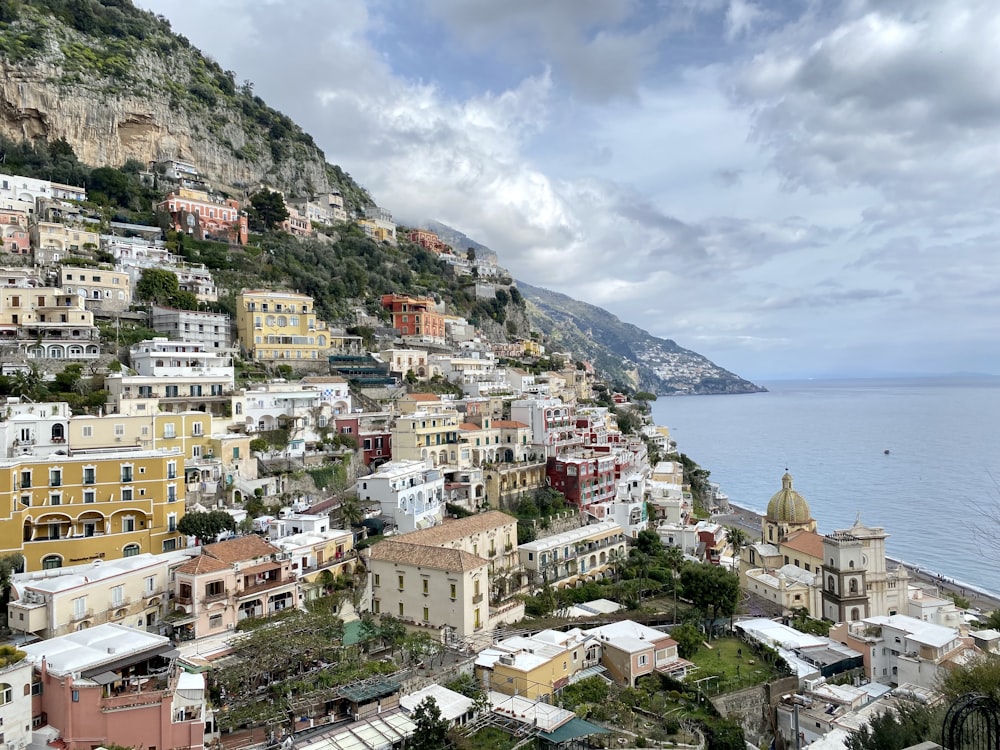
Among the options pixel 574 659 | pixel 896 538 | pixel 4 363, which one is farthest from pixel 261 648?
pixel 896 538

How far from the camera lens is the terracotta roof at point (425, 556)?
88.4 feet

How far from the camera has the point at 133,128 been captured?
70188 mm

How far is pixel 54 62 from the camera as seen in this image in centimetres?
6506

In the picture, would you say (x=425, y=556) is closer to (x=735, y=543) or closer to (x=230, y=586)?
(x=230, y=586)

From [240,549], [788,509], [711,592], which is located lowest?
[711,592]

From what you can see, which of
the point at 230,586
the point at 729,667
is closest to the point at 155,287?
the point at 230,586

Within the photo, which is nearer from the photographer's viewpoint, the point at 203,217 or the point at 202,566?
the point at 202,566

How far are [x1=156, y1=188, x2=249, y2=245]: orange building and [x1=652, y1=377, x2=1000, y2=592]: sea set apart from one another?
56.1 metres

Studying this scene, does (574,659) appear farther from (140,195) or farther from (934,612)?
(140,195)

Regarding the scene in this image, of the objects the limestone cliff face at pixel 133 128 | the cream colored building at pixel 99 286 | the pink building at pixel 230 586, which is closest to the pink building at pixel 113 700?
the pink building at pixel 230 586

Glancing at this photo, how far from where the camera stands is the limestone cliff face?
205 feet

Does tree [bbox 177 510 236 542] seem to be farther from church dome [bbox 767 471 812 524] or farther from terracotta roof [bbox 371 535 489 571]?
church dome [bbox 767 471 812 524]

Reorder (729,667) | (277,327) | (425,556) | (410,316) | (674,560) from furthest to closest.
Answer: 1. (410,316)
2. (277,327)
3. (674,560)
4. (425,556)
5. (729,667)

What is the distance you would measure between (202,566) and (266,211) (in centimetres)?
5333
